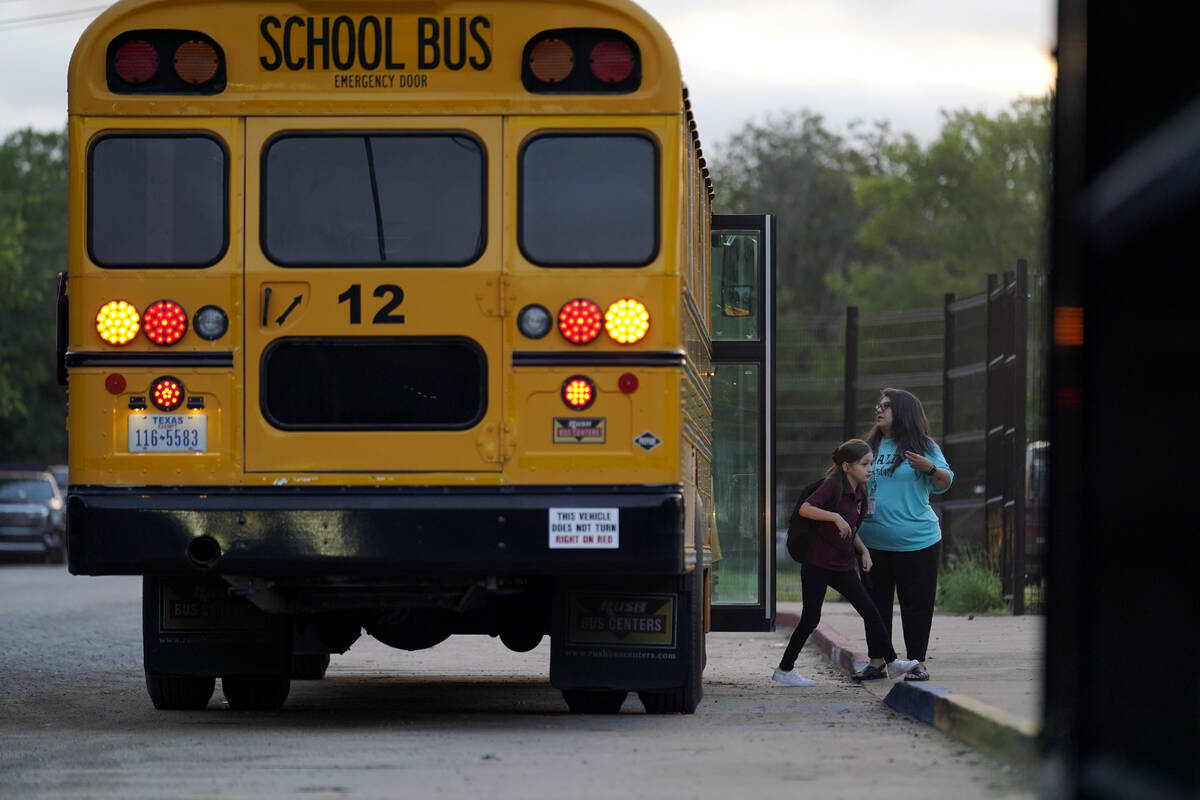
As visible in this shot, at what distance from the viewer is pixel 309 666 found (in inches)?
502

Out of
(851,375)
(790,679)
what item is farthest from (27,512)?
(790,679)

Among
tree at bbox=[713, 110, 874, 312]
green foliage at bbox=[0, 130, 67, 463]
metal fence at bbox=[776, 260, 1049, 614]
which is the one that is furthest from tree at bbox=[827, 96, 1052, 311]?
metal fence at bbox=[776, 260, 1049, 614]

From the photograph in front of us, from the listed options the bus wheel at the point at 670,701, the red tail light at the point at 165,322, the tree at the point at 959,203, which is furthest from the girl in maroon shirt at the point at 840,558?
the tree at the point at 959,203

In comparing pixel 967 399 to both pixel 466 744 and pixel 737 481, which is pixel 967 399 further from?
pixel 466 744

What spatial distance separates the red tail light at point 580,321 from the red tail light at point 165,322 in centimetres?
162

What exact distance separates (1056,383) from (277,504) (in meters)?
4.73

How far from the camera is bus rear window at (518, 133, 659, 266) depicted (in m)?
8.88

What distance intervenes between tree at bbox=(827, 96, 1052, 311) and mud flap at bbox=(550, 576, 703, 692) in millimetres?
58178

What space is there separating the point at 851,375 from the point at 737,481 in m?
8.08

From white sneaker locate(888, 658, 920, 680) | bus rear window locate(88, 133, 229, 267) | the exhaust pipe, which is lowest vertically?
white sneaker locate(888, 658, 920, 680)

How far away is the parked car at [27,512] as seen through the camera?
115 feet

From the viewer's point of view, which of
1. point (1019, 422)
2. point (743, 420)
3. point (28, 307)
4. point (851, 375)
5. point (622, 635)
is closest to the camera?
point (622, 635)

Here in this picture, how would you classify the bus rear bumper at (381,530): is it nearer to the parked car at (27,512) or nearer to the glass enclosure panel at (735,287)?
the glass enclosure panel at (735,287)

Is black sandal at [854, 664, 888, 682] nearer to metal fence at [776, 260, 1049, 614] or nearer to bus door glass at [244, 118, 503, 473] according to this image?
metal fence at [776, 260, 1049, 614]
